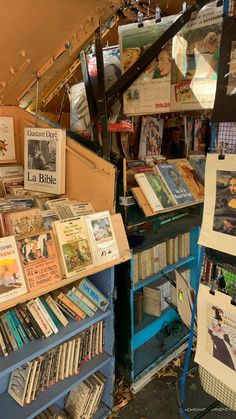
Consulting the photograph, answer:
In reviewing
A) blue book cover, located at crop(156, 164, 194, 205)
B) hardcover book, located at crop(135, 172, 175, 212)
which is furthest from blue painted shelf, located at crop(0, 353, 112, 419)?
blue book cover, located at crop(156, 164, 194, 205)

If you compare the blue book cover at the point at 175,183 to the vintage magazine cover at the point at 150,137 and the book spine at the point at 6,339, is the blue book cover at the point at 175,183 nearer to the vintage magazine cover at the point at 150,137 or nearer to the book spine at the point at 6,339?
the vintage magazine cover at the point at 150,137

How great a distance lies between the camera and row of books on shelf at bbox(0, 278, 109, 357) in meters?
1.41

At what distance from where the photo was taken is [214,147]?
4.03 feet

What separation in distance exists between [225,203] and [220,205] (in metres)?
0.02

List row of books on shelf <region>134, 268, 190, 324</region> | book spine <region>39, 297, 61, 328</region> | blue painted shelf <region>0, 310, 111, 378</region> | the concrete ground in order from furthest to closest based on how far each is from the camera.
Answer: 1. row of books on shelf <region>134, 268, 190, 324</region>
2. the concrete ground
3. book spine <region>39, 297, 61, 328</region>
4. blue painted shelf <region>0, 310, 111, 378</region>

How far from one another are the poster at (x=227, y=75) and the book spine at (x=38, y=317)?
3.71ft

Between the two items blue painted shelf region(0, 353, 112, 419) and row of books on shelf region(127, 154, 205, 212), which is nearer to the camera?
blue painted shelf region(0, 353, 112, 419)

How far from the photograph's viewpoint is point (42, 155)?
68.9 inches

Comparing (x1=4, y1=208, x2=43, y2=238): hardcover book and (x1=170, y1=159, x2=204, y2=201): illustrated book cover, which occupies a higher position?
(x1=170, y1=159, x2=204, y2=201): illustrated book cover

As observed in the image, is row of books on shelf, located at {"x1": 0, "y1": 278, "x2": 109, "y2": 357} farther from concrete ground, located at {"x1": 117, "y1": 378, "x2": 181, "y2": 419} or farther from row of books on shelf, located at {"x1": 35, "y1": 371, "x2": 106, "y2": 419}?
concrete ground, located at {"x1": 117, "y1": 378, "x2": 181, "y2": 419}

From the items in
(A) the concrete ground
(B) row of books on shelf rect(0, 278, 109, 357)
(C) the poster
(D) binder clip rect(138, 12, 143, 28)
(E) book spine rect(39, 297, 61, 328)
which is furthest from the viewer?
(A) the concrete ground

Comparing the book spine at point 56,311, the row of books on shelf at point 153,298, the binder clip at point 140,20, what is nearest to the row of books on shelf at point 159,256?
the row of books on shelf at point 153,298

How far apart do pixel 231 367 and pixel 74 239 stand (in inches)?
32.5

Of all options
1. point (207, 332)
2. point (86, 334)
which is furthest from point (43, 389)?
point (207, 332)
